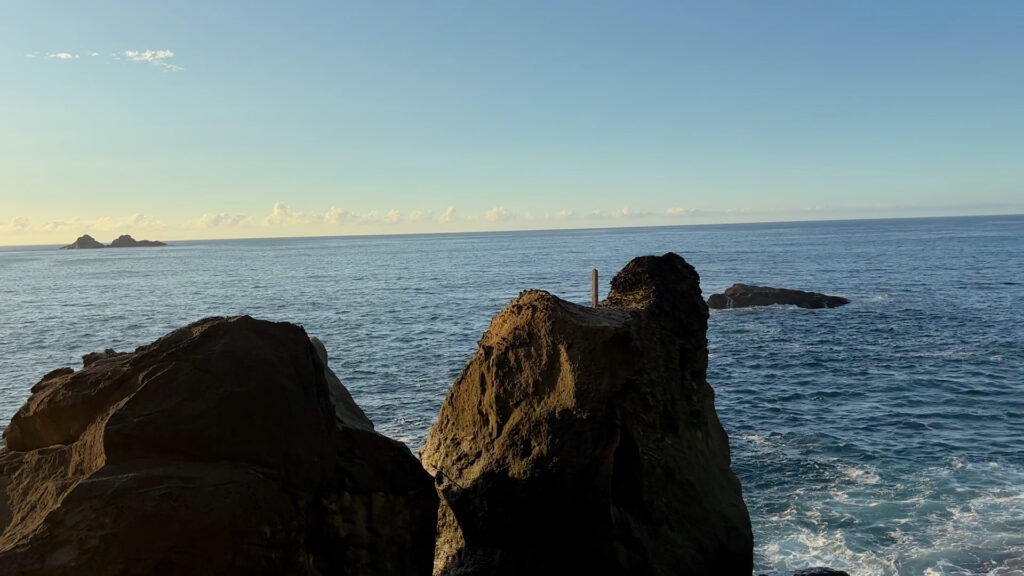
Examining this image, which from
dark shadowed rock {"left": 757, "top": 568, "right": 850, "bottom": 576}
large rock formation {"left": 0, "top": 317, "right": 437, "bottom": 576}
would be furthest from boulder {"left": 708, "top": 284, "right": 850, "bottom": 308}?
large rock formation {"left": 0, "top": 317, "right": 437, "bottom": 576}

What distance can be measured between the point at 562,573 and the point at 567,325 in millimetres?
4009

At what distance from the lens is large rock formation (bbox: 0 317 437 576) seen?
6.90m

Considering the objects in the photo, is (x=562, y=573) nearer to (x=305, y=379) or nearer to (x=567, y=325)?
(x=567, y=325)

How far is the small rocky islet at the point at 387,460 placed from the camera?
7168 mm

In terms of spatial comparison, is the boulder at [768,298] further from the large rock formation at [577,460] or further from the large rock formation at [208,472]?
the large rock formation at [208,472]

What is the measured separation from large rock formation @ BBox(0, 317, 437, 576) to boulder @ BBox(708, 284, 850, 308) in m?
49.3

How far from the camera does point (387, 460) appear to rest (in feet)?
30.0

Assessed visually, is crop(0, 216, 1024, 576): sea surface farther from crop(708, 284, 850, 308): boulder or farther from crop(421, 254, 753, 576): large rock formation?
crop(421, 254, 753, 576): large rock formation

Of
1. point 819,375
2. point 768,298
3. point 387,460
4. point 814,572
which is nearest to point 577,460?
point 387,460

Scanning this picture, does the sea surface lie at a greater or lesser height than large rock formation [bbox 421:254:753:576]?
lesser

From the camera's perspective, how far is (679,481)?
41.8ft

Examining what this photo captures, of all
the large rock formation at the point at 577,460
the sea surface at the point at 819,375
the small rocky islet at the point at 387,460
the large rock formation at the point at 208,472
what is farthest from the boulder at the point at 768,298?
the large rock formation at the point at 208,472

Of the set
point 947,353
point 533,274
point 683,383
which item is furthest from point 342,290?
point 683,383

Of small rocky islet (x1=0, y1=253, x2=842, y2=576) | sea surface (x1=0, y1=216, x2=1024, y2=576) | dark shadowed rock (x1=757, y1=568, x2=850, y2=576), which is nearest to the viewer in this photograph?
small rocky islet (x1=0, y1=253, x2=842, y2=576)
